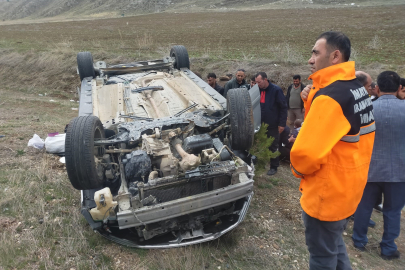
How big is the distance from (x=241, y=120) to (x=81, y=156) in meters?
1.89

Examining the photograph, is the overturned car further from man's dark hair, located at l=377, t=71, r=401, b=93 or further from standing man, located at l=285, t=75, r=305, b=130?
standing man, located at l=285, t=75, r=305, b=130

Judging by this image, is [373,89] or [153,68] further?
[153,68]

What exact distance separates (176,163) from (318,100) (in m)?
1.73

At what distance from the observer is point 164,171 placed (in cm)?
324

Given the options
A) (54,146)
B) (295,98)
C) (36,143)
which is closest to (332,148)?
(54,146)

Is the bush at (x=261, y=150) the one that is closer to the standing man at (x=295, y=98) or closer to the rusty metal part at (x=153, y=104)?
the rusty metal part at (x=153, y=104)

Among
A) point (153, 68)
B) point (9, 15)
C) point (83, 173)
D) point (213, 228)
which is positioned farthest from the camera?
point (9, 15)

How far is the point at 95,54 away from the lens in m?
13.5

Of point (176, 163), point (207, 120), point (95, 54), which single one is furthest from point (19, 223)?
point (95, 54)

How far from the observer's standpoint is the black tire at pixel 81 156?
3162 millimetres

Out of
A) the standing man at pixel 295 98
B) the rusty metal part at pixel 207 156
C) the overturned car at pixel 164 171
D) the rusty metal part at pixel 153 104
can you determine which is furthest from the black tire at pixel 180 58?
the rusty metal part at pixel 207 156

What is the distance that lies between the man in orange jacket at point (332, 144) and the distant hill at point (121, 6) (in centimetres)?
4336

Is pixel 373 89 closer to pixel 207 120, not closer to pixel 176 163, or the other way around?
pixel 207 120

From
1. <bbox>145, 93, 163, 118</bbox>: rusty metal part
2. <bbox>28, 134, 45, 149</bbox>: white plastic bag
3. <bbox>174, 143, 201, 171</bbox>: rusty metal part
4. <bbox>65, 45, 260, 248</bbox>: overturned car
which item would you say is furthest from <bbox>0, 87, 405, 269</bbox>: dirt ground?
<bbox>145, 93, 163, 118</bbox>: rusty metal part
